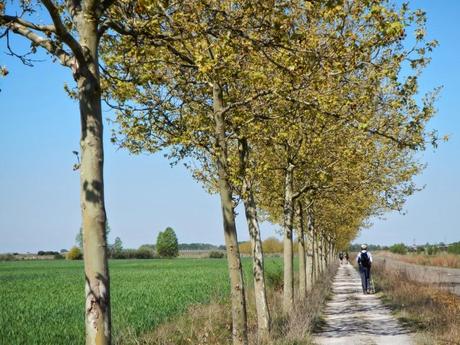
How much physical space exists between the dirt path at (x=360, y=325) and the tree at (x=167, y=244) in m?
162

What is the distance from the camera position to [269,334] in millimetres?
12430

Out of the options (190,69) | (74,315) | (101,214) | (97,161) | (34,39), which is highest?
(190,69)

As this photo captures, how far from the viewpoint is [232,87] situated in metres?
12.1

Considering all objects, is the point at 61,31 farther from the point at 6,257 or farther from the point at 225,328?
the point at 6,257

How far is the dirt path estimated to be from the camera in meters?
13.8

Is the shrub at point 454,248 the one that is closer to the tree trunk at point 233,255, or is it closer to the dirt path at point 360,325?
the dirt path at point 360,325

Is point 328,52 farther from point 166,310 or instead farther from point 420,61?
point 166,310

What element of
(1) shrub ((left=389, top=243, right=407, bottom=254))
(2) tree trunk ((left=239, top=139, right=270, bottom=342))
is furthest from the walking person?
(1) shrub ((left=389, top=243, right=407, bottom=254))

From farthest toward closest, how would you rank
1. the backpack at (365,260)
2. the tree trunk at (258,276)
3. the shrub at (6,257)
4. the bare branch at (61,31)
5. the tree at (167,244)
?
the tree at (167,244) → the shrub at (6,257) → the backpack at (365,260) → the tree trunk at (258,276) → the bare branch at (61,31)

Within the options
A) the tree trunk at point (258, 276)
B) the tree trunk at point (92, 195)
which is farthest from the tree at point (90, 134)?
the tree trunk at point (258, 276)

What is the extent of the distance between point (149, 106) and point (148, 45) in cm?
341

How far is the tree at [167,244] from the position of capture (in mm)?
183000

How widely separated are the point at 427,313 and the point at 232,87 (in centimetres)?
910

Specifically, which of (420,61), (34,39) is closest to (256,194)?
(420,61)
